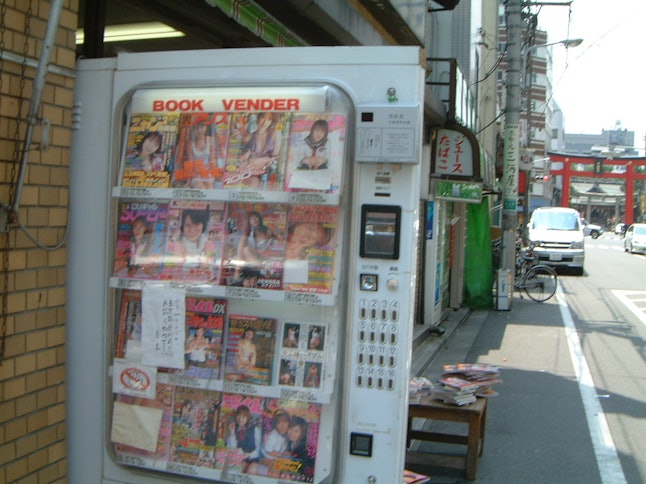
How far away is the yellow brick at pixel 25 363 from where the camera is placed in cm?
316

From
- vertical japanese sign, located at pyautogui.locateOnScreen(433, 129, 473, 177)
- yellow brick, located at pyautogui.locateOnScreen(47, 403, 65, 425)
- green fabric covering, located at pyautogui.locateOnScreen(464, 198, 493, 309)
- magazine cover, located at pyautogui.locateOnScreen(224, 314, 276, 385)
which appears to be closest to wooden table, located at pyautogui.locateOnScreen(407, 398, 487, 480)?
magazine cover, located at pyautogui.locateOnScreen(224, 314, 276, 385)

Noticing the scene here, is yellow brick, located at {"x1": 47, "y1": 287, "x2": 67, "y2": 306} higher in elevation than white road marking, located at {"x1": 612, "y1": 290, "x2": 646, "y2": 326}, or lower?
higher

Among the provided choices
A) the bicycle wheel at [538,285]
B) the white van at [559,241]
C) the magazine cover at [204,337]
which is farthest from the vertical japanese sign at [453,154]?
the white van at [559,241]

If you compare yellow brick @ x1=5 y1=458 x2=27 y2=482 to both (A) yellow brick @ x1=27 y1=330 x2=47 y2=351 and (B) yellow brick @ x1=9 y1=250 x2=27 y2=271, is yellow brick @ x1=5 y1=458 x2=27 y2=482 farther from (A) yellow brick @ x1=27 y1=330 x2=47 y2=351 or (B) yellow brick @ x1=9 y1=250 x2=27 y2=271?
(B) yellow brick @ x1=9 y1=250 x2=27 y2=271

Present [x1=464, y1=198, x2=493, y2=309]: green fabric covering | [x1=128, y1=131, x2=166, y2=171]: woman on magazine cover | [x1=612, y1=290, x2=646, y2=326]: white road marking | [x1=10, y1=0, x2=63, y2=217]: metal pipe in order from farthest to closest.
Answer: [x1=464, y1=198, x2=493, y2=309]: green fabric covering → [x1=612, y1=290, x2=646, y2=326]: white road marking → [x1=128, y1=131, x2=166, y2=171]: woman on magazine cover → [x1=10, y1=0, x2=63, y2=217]: metal pipe

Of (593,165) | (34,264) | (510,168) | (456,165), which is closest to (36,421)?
(34,264)

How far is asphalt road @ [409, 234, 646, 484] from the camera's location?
5605mm

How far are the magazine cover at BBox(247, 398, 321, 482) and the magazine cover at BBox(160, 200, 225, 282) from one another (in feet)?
2.28

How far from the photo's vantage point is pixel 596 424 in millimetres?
6770

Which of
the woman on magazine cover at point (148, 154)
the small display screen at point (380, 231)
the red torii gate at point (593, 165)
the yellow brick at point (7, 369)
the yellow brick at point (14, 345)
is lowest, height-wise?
the yellow brick at point (7, 369)

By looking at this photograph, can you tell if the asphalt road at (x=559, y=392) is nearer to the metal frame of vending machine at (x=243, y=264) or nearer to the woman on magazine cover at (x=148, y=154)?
the metal frame of vending machine at (x=243, y=264)

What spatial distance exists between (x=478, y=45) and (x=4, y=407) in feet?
61.3

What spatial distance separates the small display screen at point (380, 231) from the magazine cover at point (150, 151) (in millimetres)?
990

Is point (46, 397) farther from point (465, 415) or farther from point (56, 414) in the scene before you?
point (465, 415)
